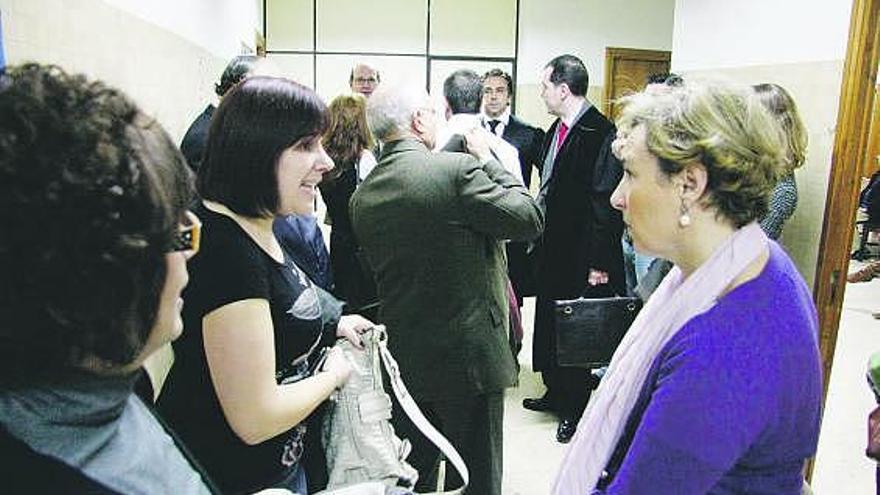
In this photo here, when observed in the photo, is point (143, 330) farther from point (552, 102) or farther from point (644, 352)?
point (552, 102)

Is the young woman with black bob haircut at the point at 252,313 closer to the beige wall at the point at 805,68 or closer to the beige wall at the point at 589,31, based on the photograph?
the beige wall at the point at 805,68

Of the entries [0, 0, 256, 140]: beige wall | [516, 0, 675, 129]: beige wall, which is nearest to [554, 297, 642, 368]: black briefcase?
[0, 0, 256, 140]: beige wall

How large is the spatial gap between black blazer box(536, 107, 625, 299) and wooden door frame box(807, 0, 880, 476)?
86 cm

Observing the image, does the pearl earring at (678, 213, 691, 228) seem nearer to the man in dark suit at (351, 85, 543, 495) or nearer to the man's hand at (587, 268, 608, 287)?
the man in dark suit at (351, 85, 543, 495)

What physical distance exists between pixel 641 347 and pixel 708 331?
7.5 inches

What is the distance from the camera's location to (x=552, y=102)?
10.5 feet

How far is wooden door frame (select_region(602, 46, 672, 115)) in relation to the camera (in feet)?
23.9

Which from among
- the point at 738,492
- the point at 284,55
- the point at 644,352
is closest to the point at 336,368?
the point at 644,352

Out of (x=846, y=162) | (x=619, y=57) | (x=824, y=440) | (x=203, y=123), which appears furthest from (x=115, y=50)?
(x=619, y=57)

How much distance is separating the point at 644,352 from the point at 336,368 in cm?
55

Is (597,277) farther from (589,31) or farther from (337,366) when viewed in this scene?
(589,31)

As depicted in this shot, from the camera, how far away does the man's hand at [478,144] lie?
213 cm

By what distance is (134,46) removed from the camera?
2.04 m

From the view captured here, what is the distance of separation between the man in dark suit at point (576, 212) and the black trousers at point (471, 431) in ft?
3.34
